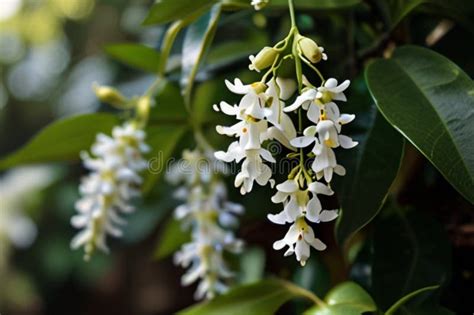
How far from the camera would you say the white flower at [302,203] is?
1.04 ft

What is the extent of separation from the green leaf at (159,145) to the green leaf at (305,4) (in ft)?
0.58

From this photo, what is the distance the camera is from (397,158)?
0.39 m

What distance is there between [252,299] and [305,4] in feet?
0.77

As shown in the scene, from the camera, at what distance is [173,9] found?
44 cm

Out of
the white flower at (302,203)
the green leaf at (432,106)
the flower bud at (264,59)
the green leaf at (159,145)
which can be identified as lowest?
the green leaf at (159,145)

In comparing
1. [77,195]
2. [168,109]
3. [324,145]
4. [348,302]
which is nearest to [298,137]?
[324,145]

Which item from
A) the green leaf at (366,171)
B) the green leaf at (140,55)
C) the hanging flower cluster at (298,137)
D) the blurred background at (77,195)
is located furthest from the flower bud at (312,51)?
the green leaf at (140,55)

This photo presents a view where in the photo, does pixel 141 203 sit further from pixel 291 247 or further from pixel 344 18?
pixel 291 247

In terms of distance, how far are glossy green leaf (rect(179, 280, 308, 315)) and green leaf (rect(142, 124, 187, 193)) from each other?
16 cm

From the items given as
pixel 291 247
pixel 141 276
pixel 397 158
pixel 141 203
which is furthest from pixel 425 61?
pixel 141 276

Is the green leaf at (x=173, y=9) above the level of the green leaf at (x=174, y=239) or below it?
above

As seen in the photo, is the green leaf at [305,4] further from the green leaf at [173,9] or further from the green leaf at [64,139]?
the green leaf at [64,139]

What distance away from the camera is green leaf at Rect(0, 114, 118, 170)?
58 cm

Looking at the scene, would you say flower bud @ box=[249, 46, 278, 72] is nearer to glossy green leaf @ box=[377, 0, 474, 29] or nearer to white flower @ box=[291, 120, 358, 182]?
white flower @ box=[291, 120, 358, 182]
